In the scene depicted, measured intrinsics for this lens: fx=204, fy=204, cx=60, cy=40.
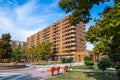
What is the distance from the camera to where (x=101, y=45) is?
1507 centimetres

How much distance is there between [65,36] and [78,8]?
91.6 meters

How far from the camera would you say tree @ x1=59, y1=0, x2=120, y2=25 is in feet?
44.7

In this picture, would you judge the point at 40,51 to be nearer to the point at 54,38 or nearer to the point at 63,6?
the point at 54,38

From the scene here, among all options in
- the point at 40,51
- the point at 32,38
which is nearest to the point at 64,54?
the point at 40,51

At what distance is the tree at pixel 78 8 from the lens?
13.6 m

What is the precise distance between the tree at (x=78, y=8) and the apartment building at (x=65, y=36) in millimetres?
76238

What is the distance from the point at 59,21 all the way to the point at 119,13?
4135 inches

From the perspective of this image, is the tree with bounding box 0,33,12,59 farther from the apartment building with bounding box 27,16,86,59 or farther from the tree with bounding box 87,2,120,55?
the apartment building with bounding box 27,16,86,59

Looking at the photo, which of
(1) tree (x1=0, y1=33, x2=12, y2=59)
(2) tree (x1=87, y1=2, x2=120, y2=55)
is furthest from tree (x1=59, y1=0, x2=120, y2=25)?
(1) tree (x1=0, y1=33, x2=12, y2=59)

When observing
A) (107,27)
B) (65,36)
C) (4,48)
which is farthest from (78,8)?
(65,36)

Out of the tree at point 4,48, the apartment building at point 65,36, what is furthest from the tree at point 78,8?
the apartment building at point 65,36

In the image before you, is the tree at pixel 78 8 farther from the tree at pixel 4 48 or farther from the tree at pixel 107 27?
the tree at pixel 4 48

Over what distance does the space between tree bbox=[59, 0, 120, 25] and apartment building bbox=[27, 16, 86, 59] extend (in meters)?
76.2

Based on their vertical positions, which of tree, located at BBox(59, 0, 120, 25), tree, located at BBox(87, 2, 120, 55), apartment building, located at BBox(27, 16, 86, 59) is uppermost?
apartment building, located at BBox(27, 16, 86, 59)
